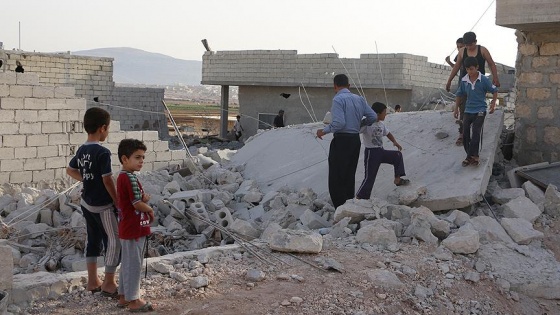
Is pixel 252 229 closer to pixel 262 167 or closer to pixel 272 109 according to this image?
pixel 262 167

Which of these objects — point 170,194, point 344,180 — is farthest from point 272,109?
point 344,180

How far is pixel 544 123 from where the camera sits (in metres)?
8.19

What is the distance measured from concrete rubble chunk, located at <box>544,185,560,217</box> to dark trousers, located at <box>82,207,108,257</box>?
180 inches

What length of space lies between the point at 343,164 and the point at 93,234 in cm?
315

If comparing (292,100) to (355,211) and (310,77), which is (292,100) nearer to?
(310,77)

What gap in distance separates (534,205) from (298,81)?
13993mm

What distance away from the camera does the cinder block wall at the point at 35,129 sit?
9.02 metres

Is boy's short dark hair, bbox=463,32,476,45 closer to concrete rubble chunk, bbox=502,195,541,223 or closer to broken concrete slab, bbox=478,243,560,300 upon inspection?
concrete rubble chunk, bbox=502,195,541,223

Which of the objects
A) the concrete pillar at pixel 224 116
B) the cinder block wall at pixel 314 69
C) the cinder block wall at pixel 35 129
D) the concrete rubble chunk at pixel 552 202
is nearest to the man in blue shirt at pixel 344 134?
the concrete rubble chunk at pixel 552 202

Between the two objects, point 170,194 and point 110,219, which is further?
point 170,194

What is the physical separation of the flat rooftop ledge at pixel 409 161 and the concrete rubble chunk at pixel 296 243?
191cm

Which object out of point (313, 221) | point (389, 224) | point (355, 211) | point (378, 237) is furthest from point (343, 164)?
point (378, 237)

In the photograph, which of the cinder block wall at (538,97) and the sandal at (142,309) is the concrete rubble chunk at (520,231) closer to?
the cinder block wall at (538,97)

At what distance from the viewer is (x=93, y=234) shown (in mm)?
4578
